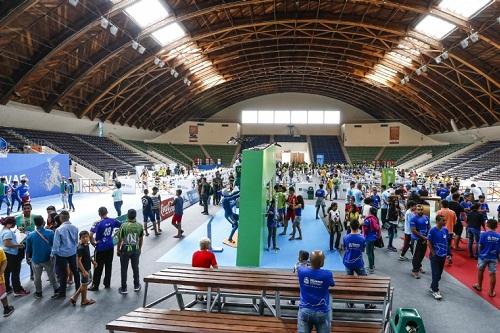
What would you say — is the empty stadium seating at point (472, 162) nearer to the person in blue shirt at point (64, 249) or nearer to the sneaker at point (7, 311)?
the person in blue shirt at point (64, 249)

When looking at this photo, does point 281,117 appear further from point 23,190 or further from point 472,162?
point 23,190

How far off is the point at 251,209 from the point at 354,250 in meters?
3.36

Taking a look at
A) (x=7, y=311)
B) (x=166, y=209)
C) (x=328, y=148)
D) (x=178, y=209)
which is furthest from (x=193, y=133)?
(x=7, y=311)

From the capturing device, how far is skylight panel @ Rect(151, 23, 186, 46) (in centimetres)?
2069

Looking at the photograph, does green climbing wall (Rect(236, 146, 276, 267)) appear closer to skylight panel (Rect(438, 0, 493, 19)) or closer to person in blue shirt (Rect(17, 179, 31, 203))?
person in blue shirt (Rect(17, 179, 31, 203))

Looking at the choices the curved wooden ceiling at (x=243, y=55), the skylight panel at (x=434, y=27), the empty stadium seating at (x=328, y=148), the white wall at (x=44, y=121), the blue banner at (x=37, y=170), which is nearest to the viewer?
the curved wooden ceiling at (x=243, y=55)

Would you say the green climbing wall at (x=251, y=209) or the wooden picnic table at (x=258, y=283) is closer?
the wooden picnic table at (x=258, y=283)

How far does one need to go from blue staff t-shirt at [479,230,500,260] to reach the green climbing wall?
15.9 feet

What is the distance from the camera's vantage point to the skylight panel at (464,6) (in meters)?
16.0

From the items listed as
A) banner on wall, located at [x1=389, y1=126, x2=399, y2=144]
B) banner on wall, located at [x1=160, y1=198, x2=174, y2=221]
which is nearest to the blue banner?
banner on wall, located at [x1=160, y1=198, x2=174, y2=221]

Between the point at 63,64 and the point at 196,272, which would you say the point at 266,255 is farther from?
the point at 63,64

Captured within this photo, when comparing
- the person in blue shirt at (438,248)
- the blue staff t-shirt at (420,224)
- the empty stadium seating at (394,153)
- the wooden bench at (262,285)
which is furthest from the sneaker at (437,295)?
the empty stadium seating at (394,153)

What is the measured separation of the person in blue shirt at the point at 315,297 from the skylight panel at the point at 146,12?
16.7 meters

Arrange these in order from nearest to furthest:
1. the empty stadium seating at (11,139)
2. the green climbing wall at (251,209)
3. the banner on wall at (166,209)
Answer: the green climbing wall at (251,209) → the banner on wall at (166,209) → the empty stadium seating at (11,139)
